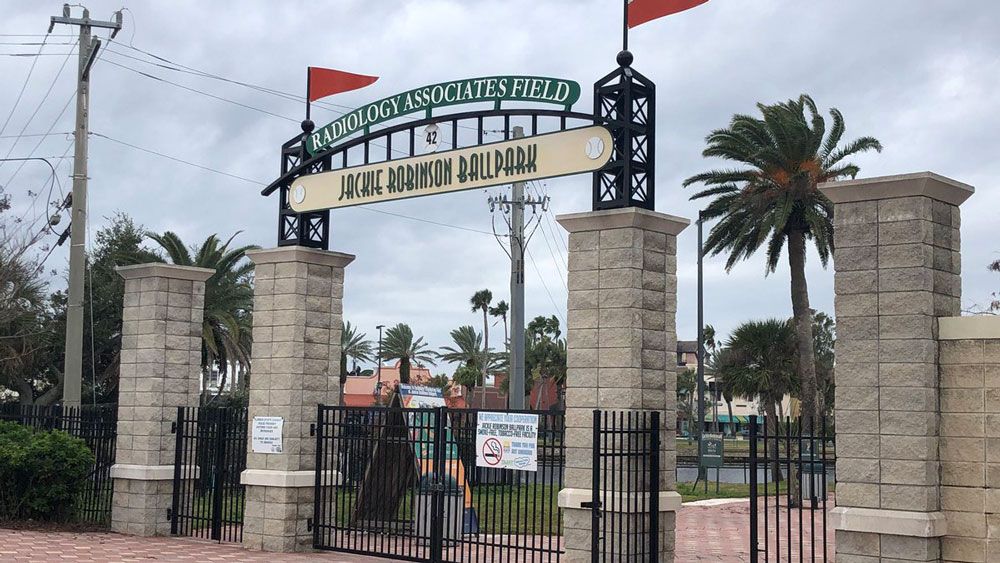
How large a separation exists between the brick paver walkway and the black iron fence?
88cm

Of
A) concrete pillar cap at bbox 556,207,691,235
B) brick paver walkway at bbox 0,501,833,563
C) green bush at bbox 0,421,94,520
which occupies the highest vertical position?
concrete pillar cap at bbox 556,207,691,235

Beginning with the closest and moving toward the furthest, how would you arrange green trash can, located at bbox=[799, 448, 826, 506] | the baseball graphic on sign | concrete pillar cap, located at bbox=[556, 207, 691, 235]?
green trash can, located at bbox=[799, 448, 826, 506] → concrete pillar cap, located at bbox=[556, 207, 691, 235] → the baseball graphic on sign

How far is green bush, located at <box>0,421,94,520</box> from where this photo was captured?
1719 centimetres

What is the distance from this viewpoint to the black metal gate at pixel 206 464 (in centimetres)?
1647

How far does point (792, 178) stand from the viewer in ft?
93.7

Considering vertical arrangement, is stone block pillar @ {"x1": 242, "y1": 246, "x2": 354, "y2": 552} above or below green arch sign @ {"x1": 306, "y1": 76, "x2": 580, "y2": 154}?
below

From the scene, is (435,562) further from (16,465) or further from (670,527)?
(16,465)

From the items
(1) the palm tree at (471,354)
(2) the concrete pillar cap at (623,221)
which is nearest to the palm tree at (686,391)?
(1) the palm tree at (471,354)

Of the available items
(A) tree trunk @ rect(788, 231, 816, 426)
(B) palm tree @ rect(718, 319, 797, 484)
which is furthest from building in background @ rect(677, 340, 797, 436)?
(A) tree trunk @ rect(788, 231, 816, 426)

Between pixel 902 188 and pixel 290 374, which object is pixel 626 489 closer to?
pixel 902 188

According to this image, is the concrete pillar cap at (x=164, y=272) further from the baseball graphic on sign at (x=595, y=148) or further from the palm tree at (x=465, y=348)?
the palm tree at (x=465, y=348)

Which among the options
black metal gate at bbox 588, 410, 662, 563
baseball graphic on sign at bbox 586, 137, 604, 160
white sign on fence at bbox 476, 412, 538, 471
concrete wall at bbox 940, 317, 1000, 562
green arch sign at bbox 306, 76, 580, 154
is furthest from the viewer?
green arch sign at bbox 306, 76, 580, 154

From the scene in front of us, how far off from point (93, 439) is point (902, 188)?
1417cm

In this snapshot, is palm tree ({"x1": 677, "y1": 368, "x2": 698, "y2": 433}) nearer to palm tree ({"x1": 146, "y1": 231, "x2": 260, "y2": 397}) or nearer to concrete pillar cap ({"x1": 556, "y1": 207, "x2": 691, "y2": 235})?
palm tree ({"x1": 146, "y1": 231, "x2": 260, "y2": 397})
